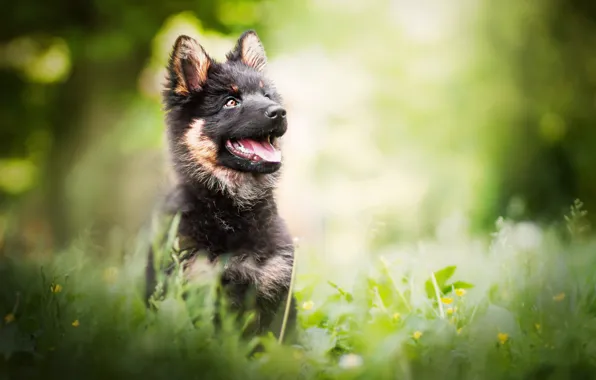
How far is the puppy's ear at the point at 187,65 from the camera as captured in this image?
10.1ft

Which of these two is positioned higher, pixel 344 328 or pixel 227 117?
pixel 227 117

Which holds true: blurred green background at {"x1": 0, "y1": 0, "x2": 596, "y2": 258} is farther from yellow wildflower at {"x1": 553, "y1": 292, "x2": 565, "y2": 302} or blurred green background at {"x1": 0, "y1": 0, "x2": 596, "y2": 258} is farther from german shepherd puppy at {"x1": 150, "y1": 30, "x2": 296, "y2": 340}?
yellow wildflower at {"x1": 553, "y1": 292, "x2": 565, "y2": 302}

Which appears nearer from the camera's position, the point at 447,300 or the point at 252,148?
the point at 252,148

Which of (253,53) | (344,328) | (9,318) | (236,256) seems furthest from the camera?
(253,53)

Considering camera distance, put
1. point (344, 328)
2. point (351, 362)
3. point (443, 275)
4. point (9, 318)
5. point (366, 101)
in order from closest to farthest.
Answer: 1. point (351, 362)
2. point (9, 318)
3. point (344, 328)
4. point (443, 275)
5. point (366, 101)

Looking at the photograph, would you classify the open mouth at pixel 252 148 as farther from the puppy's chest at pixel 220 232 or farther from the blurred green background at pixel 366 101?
the blurred green background at pixel 366 101

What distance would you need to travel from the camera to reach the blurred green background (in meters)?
8.35

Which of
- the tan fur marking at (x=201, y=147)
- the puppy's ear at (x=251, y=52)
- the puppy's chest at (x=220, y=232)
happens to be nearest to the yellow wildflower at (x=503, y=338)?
the puppy's chest at (x=220, y=232)

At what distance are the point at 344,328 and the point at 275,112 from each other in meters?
1.10

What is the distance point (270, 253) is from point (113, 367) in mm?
1120

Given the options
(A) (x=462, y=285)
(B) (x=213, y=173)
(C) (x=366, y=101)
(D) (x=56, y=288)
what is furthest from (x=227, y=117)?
(C) (x=366, y=101)

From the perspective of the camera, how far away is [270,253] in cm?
316

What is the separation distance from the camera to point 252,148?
3092 millimetres

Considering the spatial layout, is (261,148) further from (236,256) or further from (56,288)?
(56,288)
